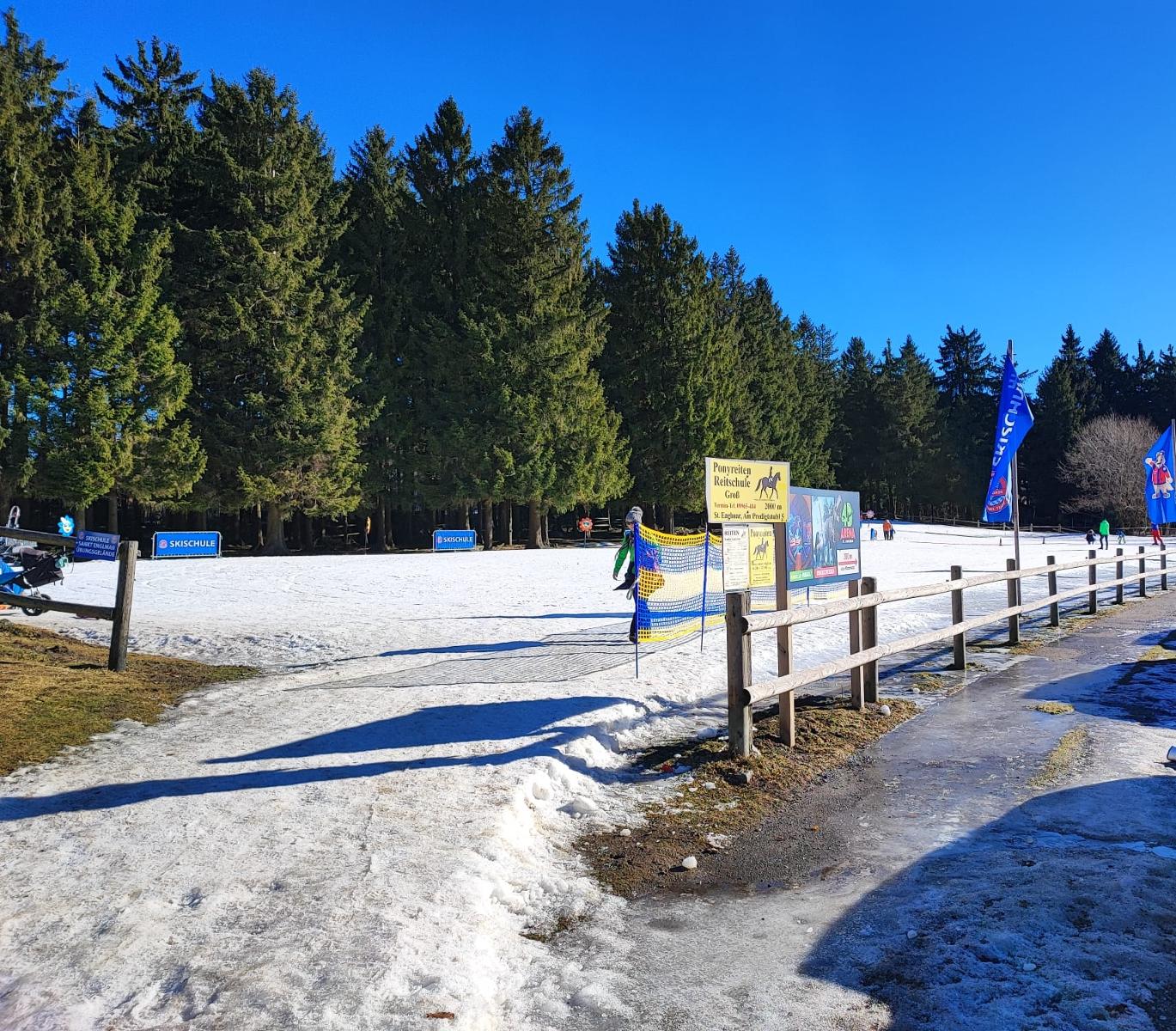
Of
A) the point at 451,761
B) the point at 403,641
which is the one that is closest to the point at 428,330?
the point at 403,641

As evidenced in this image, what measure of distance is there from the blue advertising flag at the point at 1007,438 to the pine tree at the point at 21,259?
29748mm

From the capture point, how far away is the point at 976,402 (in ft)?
283

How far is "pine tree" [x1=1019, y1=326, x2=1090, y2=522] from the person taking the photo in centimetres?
7506

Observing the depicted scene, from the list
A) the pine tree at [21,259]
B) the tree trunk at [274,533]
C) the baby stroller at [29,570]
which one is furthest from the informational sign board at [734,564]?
the pine tree at [21,259]

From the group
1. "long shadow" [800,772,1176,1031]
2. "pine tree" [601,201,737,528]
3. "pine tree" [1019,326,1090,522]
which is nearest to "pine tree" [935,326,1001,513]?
"pine tree" [1019,326,1090,522]

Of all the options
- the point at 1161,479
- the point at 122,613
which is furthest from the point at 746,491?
the point at 1161,479

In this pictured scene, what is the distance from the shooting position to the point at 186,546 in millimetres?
26453

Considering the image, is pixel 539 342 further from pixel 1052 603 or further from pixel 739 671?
pixel 739 671

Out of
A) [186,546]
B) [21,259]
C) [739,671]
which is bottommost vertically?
[739,671]

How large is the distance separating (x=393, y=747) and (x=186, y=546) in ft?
78.5

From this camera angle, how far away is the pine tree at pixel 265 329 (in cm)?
3145

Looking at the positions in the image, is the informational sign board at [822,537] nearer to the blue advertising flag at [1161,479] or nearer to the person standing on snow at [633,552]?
the person standing on snow at [633,552]

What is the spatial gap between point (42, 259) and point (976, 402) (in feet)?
285

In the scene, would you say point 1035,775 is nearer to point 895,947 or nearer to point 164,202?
point 895,947
